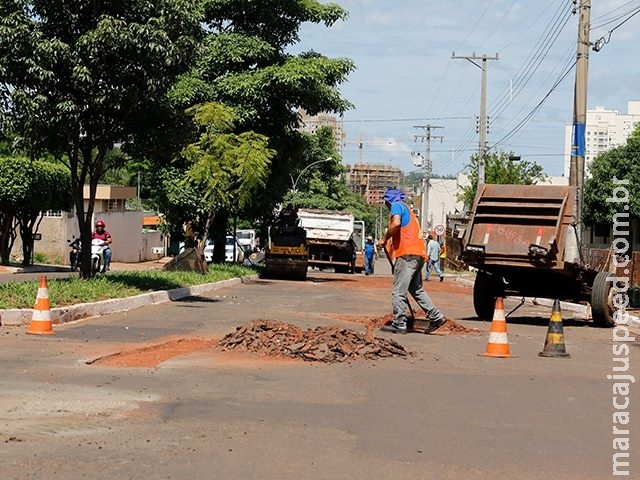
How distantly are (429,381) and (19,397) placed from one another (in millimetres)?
3885

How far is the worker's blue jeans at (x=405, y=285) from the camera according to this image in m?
14.4

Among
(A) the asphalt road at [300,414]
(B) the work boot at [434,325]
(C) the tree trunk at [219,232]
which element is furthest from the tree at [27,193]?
(A) the asphalt road at [300,414]

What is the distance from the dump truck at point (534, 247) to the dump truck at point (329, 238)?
30.3 metres

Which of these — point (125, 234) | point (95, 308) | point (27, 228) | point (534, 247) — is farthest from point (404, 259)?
point (125, 234)

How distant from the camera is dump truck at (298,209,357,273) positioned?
4922 cm

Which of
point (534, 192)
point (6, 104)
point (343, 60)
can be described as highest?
point (343, 60)

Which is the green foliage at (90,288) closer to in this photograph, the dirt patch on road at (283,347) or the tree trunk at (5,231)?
the dirt patch on road at (283,347)

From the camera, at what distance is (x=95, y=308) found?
16.3m

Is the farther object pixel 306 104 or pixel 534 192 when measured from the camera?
pixel 306 104

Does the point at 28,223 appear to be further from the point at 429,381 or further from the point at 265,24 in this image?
the point at 429,381

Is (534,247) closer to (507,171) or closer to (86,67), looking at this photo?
(86,67)

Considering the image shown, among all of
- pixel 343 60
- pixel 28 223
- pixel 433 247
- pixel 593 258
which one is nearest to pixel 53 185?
pixel 28 223

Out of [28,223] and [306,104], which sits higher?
[306,104]

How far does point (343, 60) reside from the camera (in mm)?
37875
